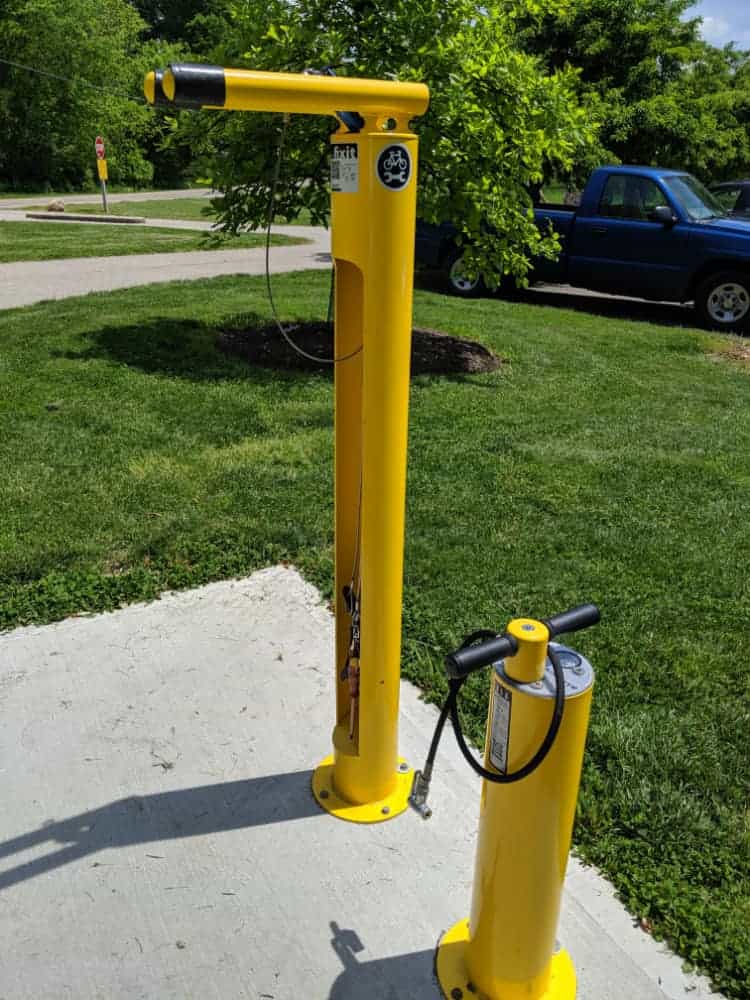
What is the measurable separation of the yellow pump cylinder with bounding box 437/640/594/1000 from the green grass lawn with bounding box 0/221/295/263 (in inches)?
457

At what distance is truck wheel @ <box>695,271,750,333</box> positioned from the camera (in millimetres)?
9734

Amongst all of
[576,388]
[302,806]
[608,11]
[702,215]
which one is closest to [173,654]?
[302,806]

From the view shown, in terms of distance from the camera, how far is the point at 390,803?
250 cm

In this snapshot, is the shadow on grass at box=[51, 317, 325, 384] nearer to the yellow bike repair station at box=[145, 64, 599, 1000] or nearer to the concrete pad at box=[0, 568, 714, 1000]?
the concrete pad at box=[0, 568, 714, 1000]

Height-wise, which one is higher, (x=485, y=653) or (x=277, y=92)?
(x=277, y=92)

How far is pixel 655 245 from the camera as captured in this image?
10.0 meters

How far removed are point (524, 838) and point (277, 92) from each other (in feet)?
5.39

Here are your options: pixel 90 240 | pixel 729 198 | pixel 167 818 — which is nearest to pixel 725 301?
pixel 729 198

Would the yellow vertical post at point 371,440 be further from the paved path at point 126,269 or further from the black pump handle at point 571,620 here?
the paved path at point 126,269

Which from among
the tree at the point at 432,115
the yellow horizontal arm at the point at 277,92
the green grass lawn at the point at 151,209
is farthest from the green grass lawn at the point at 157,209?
the yellow horizontal arm at the point at 277,92

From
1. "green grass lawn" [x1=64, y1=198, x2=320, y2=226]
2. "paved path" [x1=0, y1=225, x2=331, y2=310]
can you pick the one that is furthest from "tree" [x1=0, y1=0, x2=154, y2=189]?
"paved path" [x1=0, y1=225, x2=331, y2=310]

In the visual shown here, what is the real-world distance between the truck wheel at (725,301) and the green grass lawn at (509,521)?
230 centimetres

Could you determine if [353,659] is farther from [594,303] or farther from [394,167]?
[594,303]

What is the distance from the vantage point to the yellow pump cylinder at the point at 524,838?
167 centimetres
